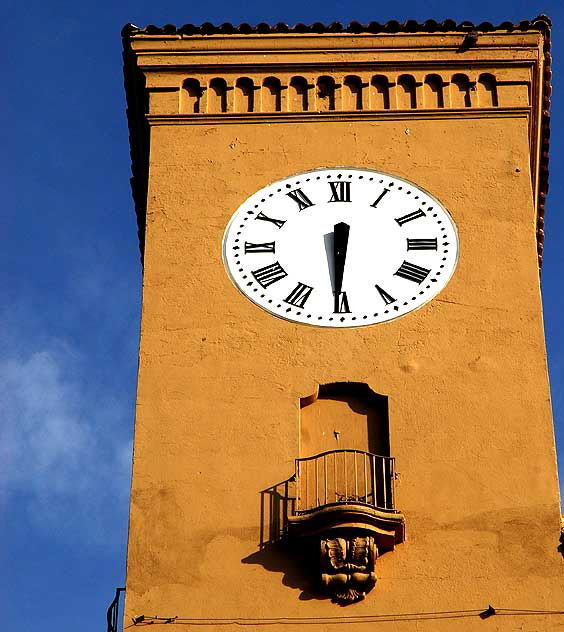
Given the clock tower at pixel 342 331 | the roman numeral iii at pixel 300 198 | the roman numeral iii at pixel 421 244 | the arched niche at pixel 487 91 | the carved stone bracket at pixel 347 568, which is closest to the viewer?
the carved stone bracket at pixel 347 568

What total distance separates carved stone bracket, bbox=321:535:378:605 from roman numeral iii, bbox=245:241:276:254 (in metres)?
3.28

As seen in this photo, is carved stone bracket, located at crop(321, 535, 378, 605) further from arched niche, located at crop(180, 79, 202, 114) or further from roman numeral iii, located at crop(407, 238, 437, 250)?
arched niche, located at crop(180, 79, 202, 114)

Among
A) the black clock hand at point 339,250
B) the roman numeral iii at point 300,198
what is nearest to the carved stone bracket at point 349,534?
the black clock hand at point 339,250

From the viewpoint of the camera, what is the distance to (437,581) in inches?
659

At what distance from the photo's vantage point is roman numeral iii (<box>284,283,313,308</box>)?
18.5 m

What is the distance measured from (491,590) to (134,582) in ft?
9.40

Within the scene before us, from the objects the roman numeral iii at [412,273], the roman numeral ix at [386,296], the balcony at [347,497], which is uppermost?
the roman numeral iii at [412,273]

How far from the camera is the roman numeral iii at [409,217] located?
62.5 feet

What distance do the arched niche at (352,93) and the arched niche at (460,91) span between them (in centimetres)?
89

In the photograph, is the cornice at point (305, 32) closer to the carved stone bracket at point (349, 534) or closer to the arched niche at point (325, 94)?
the arched niche at point (325, 94)

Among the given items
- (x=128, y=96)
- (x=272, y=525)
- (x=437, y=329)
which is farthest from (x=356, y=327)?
(x=128, y=96)

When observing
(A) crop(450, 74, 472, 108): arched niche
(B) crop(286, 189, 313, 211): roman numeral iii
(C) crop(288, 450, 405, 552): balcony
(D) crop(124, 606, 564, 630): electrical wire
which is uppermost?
(A) crop(450, 74, 472, 108): arched niche

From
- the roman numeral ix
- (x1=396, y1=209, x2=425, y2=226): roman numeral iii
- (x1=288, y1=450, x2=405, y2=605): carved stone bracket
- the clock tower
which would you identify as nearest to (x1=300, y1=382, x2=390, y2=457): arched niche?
the clock tower

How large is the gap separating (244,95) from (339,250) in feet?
7.61
